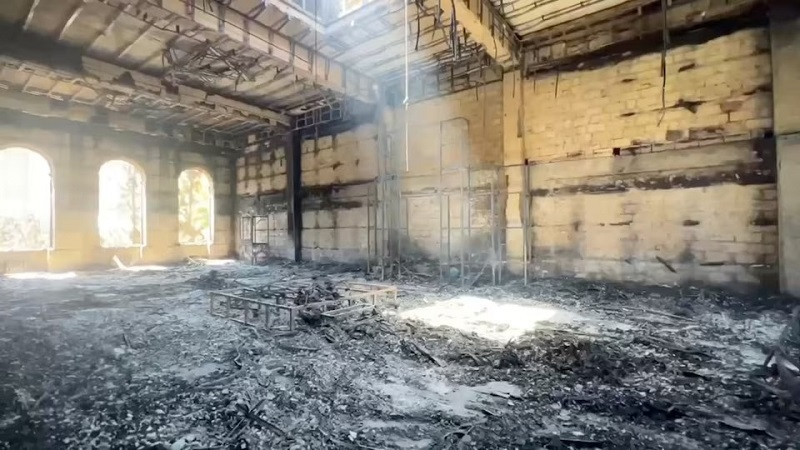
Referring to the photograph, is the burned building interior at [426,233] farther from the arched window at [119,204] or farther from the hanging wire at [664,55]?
the arched window at [119,204]

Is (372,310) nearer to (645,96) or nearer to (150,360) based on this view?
(150,360)

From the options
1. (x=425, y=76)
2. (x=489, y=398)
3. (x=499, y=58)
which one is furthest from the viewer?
(x=425, y=76)

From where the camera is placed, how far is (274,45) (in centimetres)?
953

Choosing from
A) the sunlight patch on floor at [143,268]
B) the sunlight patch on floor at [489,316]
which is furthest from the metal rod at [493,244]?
the sunlight patch on floor at [143,268]

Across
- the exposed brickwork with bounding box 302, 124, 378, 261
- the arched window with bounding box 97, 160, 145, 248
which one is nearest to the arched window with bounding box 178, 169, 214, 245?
the arched window with bounding box 97, 160, 145, 248

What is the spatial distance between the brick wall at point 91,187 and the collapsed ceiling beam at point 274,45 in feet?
31.8

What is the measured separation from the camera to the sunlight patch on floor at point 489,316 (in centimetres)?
585

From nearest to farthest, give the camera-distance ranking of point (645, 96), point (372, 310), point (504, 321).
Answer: point (504, 321) → point (372, 310) → point (645, 96)

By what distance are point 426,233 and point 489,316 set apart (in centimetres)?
521

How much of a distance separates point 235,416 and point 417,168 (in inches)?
381

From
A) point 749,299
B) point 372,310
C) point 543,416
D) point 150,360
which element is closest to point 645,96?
point 749,299

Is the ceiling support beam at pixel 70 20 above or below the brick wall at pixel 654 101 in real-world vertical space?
above

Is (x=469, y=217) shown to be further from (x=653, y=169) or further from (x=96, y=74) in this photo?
(x=96, y=74)

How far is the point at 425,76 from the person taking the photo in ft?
38.7
